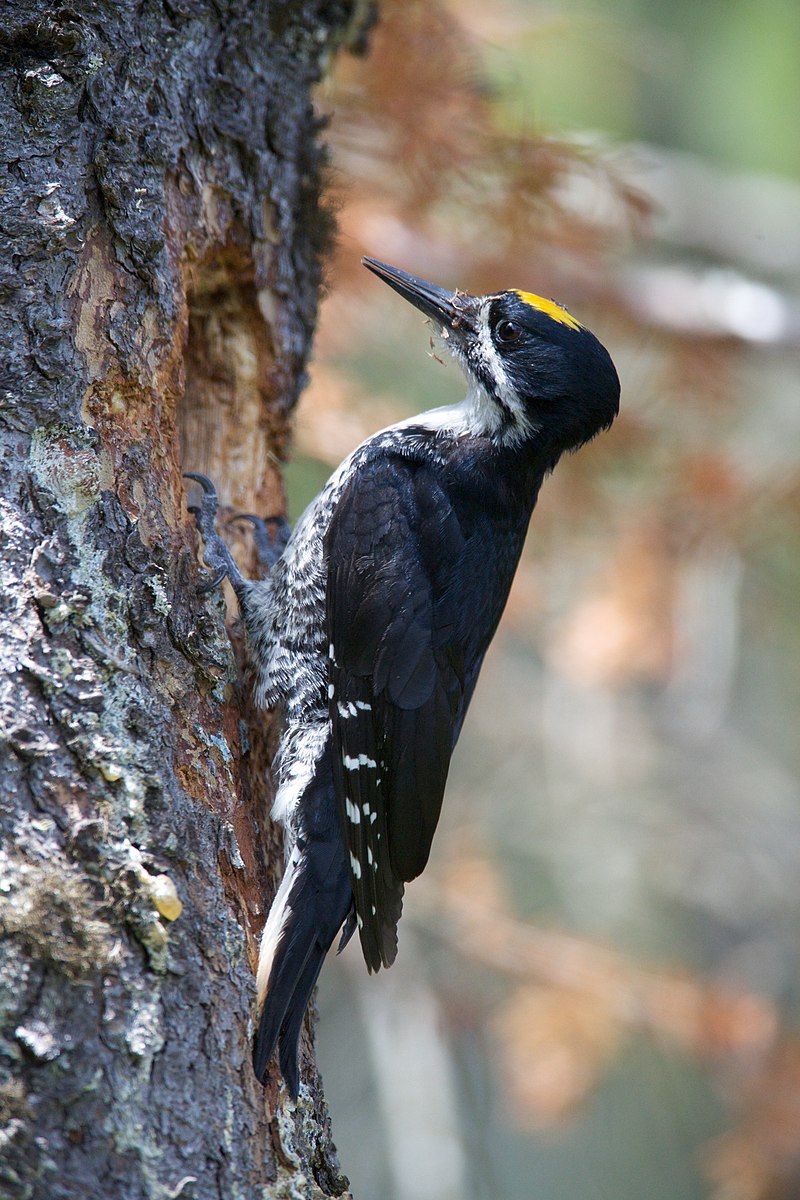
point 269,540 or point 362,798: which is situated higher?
point 269,540

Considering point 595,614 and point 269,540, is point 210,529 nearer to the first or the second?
point 269,540

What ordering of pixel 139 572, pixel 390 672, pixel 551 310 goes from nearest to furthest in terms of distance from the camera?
pixel 139 572 → pixel 390 672 → pixel 551 310

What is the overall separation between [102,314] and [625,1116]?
6.10m

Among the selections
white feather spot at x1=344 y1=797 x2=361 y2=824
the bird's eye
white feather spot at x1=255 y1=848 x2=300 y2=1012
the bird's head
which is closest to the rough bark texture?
white feather spot at x1=255 y1=848 x2=300 y2=1012

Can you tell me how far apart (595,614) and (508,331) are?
5.97 feet

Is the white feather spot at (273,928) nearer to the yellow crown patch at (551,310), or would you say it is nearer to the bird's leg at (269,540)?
the bird's leg at (269,540)

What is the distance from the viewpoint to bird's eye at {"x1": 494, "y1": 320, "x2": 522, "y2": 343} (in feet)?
8.95

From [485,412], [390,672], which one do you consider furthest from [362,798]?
[485,412]

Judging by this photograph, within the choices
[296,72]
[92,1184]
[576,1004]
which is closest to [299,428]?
[296,72]

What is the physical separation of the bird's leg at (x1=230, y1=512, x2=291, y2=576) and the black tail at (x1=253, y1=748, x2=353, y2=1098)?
608 mm

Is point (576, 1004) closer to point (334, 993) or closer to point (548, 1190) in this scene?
point (334, 993)

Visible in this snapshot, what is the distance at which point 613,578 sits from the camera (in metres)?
4.29

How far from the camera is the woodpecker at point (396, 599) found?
229cm

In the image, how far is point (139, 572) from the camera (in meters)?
1.94
